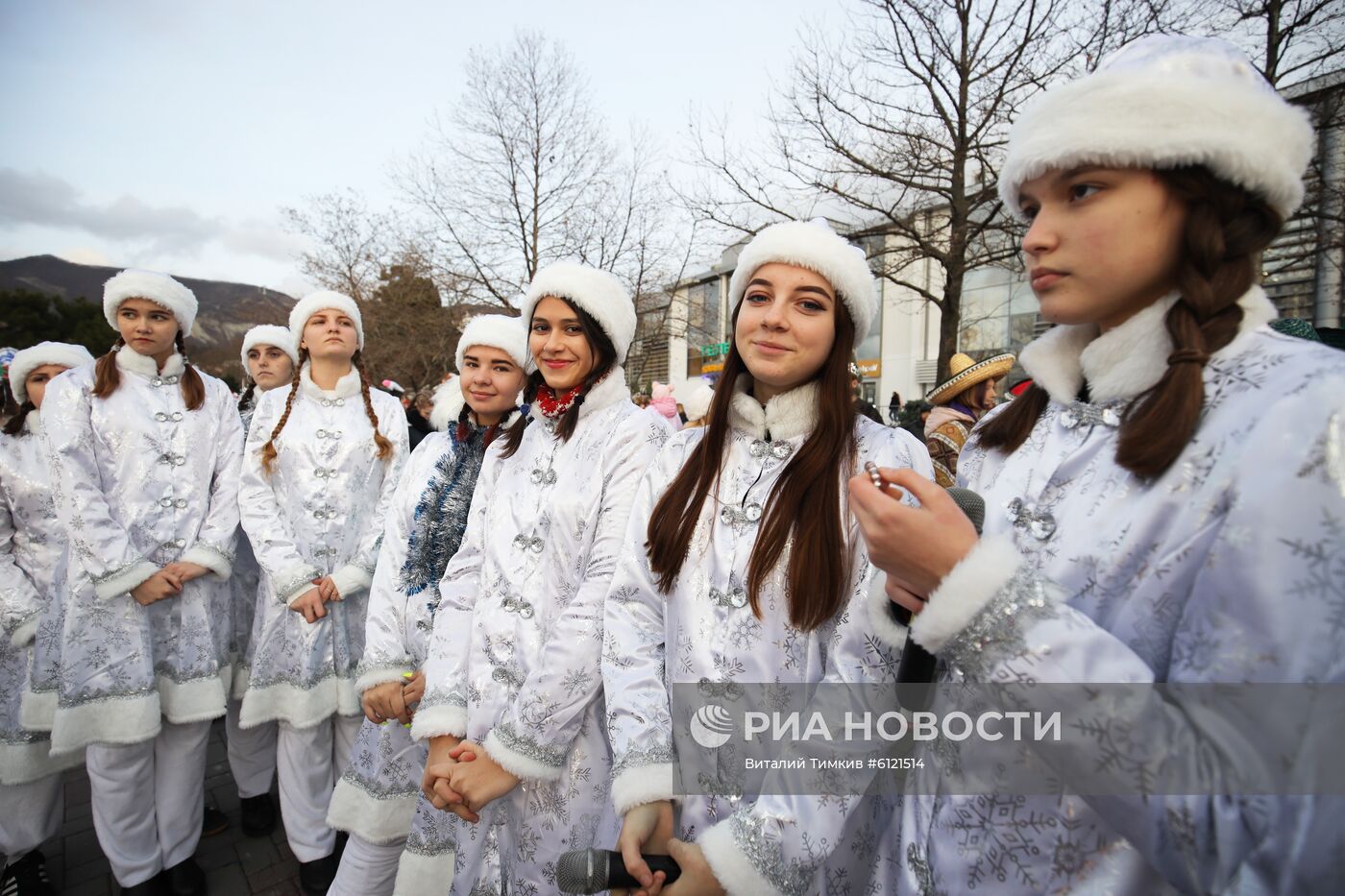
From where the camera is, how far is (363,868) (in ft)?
8.43

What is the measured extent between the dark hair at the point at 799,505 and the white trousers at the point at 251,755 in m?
3.03

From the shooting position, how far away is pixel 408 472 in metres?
2.98

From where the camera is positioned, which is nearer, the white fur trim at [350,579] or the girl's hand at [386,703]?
the girl's hand at [386,703]

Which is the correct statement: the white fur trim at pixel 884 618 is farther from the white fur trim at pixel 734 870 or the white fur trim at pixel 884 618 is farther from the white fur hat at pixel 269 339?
the white fur hat at pixel 269 339

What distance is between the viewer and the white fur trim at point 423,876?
226 centimetres

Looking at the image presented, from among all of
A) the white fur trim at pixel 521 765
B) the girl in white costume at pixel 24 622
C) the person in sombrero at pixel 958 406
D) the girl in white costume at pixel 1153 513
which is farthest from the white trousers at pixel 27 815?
the person in sombrero at pixel 958 406

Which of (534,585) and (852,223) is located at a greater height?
(852,223)

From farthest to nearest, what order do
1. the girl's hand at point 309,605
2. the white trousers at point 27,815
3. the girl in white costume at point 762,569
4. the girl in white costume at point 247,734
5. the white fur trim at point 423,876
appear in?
the girl in white costume at point 247,734
the girl's hand at point 309,605
the white trousers at point 27,815
the white fur trim at point 423,876
the girl in white costume at point 762,569

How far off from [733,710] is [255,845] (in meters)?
3.30

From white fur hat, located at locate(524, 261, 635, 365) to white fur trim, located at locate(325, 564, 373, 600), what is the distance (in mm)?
1674

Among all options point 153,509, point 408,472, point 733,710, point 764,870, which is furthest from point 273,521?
point 764,870

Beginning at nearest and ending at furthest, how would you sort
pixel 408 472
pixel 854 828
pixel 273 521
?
pixel 854 828 < pixel 408 472 < pixel 273 521

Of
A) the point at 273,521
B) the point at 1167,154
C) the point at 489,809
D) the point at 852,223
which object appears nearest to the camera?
the point at 1167,154

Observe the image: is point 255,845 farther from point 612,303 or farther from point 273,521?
point 612,303
